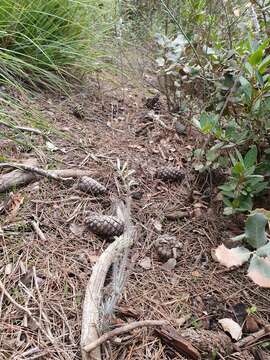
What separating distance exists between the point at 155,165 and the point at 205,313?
0.82 meters

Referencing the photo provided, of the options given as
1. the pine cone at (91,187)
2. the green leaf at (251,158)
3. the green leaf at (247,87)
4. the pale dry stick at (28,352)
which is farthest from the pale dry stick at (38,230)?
the green leaf at (247,87)

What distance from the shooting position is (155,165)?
174 centimetres

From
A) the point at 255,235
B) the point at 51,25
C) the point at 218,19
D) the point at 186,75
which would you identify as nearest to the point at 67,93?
the point at 51,25

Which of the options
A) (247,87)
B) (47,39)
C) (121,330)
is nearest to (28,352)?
(121,330)

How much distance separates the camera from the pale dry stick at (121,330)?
2.81ft

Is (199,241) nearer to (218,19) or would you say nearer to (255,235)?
(255,235)

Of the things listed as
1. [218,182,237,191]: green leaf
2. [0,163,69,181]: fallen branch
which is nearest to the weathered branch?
[0,163,69,181]: fallen branch

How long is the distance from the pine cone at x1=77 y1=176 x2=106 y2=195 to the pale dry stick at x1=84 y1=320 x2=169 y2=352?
58cm

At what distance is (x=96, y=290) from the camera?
1.00 m

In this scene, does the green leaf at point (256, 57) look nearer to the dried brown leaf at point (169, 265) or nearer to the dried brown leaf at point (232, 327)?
A: the dried brown leaf at point (169, 265)

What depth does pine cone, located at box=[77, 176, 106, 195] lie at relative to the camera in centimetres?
140

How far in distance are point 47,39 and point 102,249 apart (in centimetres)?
139

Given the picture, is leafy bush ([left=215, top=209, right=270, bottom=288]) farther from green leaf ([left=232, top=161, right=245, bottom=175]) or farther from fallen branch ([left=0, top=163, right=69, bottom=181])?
fallen branch ([left=0, top=163, right=69, bottom=181])

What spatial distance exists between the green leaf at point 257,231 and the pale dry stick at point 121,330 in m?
0.32
